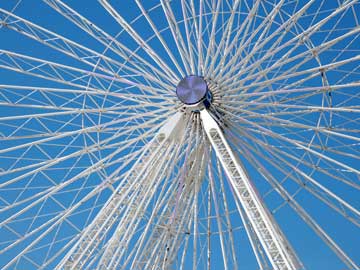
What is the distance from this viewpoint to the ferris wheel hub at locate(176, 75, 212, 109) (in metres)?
27.8

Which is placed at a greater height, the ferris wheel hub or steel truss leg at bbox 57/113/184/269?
the ferris wheel hub

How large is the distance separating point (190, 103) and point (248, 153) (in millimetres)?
3136

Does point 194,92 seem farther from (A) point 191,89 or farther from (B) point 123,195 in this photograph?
(B) point 123,195

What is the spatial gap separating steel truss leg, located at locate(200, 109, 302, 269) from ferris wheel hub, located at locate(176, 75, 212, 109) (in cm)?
49

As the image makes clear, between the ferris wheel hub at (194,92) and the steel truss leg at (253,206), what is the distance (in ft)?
1.62

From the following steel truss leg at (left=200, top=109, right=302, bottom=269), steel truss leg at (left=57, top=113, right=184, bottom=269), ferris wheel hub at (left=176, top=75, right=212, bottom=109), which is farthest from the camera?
ferris wheel hub at (left=176, top=75, right=212, bottom=109)

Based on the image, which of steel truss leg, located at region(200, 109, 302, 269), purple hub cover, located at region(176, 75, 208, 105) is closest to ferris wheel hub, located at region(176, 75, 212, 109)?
purple hub cover, located at region(176, 75, 208, 105)

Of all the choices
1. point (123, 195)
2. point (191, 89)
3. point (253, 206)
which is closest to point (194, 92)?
point (191, 89)

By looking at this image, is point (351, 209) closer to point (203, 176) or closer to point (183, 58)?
point (203, 176)

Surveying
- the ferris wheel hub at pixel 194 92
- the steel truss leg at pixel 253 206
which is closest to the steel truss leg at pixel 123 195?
the ferris wheel hub at pixel 194 92

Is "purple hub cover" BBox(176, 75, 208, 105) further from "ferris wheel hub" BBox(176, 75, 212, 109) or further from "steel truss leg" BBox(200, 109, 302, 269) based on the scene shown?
"steel truss leg" BBox(200, 109, 302, 269)

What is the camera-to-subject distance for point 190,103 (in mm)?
27734

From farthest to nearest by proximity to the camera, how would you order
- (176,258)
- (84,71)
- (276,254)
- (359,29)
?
1. (176,258)
2. (84,71)
3. (359,29)
4. (276,254)

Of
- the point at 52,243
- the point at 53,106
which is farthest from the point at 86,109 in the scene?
the point at 52,243
